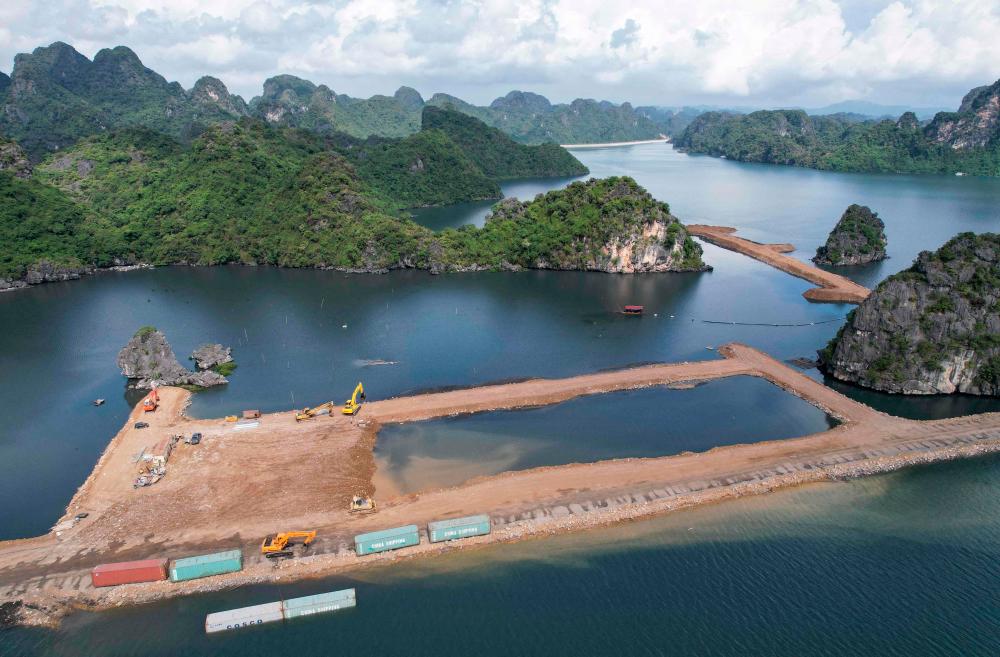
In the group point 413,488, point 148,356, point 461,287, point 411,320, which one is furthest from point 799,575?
point 461,287

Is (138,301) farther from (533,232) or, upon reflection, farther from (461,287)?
(533,232)

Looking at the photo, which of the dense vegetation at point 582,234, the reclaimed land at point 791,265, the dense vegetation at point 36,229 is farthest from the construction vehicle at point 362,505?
the dense vegetation at point 36,229

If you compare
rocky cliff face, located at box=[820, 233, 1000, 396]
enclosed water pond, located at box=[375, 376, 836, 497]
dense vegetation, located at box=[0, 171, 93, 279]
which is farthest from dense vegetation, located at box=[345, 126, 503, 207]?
rocky cliff face, located at box=[820, 233, 1000, 396]

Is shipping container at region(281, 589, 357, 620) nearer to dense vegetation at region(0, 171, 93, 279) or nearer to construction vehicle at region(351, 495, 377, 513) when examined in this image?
construction vehicle at region(351, 495, 377, 513)

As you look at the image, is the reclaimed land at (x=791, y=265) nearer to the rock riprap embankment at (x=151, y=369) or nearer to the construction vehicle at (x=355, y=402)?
the construction vehicle at (x=355, y=402)

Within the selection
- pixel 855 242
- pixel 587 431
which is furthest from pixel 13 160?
pixel 855 242

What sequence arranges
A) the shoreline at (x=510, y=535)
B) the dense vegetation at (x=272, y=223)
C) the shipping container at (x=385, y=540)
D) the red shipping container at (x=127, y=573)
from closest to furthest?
the shoreline at (x=510, y=535)
the red shipping container at (x=127, y=573)
the shipping container at (x=385, y=540)
the dense vegetation at (x=272, y=223)
